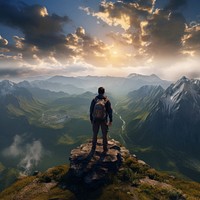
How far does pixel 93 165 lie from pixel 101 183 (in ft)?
8.87

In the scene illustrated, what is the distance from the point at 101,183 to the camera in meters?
27.1

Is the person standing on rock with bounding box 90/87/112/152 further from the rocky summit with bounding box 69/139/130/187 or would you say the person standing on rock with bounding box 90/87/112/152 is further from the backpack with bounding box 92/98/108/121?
the rocky summit with bounding box 69/139/130/187

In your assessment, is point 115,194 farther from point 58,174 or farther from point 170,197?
point 58,174

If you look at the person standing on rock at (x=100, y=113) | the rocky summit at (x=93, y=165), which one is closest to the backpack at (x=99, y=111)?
the person standing on rock at (x=100, y=113)

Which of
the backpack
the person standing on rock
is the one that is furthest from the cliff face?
the backpack

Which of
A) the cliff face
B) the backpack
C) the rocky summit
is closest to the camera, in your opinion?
the cliff face

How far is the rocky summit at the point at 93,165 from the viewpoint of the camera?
89.4 feet

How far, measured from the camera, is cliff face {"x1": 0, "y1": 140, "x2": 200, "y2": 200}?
25.4m

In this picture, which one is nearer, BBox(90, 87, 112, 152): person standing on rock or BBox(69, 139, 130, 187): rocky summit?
BBox(69, 139, 130, 187): rocky summit

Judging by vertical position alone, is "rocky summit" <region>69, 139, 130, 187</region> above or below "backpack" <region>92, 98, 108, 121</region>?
below

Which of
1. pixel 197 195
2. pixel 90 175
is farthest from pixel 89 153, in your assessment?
pixel 197 195

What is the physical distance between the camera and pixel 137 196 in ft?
81.1

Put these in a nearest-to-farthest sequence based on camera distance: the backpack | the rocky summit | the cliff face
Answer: the cliff face
the rocky summit
the backpack

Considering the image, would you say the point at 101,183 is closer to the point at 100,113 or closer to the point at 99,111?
the point at 100,113
